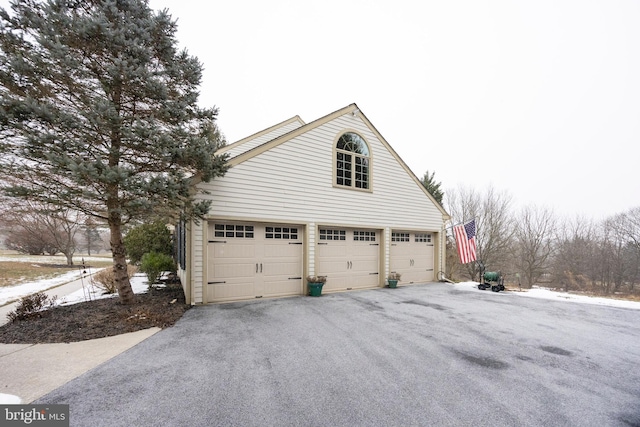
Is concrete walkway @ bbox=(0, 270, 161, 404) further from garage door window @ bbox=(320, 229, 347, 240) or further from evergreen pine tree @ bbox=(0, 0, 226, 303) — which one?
garage door window @ bbox=(320, 229, 347, 240)

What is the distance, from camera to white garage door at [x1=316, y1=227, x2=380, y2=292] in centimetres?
827

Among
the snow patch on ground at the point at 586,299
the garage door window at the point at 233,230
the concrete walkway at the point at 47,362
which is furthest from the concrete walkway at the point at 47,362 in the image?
the snow patch on ground at the point at 586,299

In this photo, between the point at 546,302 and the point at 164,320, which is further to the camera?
the point at 546,302

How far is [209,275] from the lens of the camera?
657 cm

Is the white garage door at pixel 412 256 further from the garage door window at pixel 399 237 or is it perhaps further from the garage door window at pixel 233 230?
the garage door window at pixel 233 230

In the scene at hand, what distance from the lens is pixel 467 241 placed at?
32.0 feet

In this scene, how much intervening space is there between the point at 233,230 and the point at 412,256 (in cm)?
735

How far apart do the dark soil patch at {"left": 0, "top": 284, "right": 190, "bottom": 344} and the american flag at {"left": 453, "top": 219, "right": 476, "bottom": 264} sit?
9604 mm

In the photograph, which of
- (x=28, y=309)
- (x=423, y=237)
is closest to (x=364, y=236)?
(x=423, y=237)

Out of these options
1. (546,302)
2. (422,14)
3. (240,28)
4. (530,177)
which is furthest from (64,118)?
(530,177)

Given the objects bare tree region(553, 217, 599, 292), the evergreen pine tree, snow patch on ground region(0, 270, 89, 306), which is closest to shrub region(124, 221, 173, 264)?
snow patch on ground region(0, 270, 89, 306)

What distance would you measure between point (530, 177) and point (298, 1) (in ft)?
139

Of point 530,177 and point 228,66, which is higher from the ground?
point 228,66

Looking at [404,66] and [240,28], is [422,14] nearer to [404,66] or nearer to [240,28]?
[404,66]
